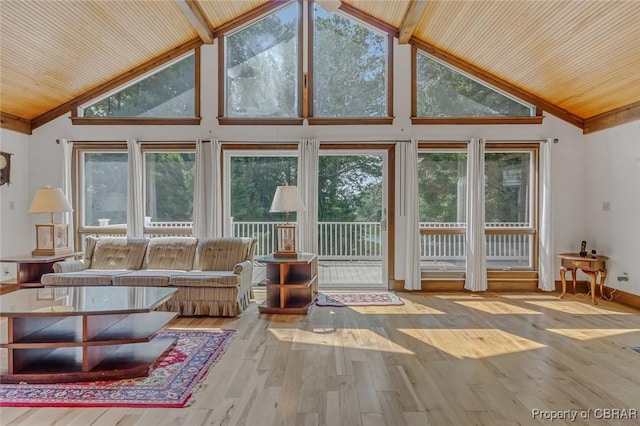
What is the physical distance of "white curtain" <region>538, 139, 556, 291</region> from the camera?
18.5ft

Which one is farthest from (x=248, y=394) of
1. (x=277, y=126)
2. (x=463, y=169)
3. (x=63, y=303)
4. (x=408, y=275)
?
(x=463, y=169)

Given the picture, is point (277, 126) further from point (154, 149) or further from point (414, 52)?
point (414, 52)

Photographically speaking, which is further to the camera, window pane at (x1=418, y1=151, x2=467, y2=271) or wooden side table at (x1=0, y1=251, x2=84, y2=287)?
window pane at (x1=418, y1=151, x2=467, y2=271)

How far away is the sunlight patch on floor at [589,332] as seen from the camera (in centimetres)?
380

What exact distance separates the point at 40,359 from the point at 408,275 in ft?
14.5

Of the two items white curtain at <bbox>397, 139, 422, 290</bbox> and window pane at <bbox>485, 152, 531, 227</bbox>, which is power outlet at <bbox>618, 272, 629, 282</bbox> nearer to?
window pane at <bbox>485, 152, 531, 227</bbox>

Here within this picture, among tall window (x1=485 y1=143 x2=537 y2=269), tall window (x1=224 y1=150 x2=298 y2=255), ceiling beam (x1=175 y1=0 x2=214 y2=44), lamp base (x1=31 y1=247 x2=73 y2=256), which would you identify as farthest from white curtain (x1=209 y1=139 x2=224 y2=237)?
tall window (x1=485 y1=143 x2=537 y2=269)

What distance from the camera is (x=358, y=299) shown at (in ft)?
17.5

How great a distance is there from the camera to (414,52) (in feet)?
19.3

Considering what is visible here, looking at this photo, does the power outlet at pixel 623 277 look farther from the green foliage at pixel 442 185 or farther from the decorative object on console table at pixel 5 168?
the decorative object on console table at pixel 5 168

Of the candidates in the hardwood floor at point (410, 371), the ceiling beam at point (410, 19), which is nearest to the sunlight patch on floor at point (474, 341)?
the hardwood floor at point (410, 371)

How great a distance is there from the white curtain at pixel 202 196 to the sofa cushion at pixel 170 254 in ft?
2.04

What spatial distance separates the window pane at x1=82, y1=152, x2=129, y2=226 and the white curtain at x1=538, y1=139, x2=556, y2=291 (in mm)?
6210

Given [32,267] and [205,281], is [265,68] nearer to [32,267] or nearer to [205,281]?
[205,281]
